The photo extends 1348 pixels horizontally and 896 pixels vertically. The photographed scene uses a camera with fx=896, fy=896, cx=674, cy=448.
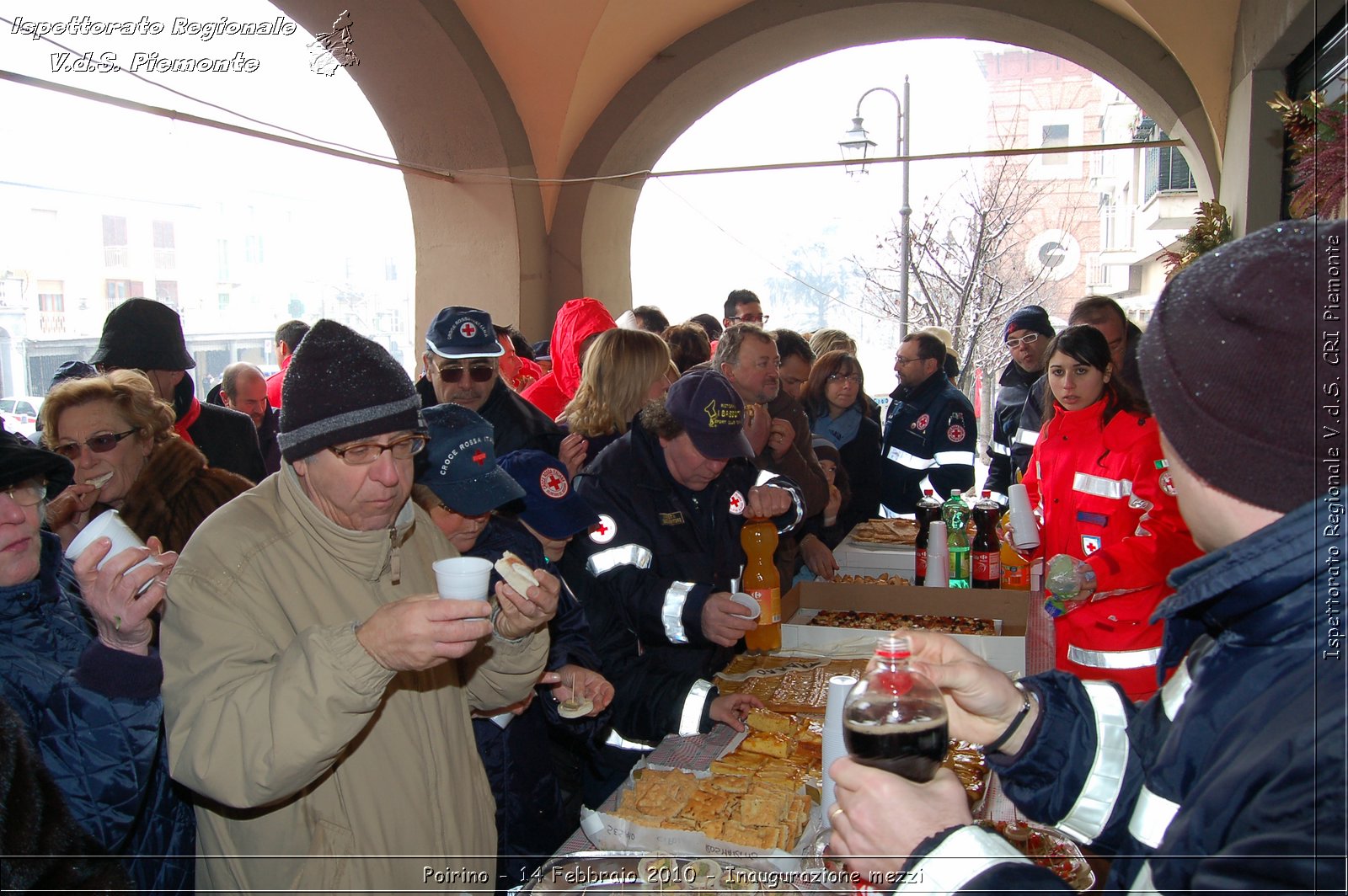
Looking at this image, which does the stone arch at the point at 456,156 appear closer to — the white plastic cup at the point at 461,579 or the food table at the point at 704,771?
the food table at the point at 704,771

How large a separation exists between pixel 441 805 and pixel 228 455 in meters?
2.83

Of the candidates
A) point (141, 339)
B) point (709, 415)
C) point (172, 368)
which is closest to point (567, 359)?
point (172, 368)

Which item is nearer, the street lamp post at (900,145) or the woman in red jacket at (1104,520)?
the woman in red jacket at (1104,520)

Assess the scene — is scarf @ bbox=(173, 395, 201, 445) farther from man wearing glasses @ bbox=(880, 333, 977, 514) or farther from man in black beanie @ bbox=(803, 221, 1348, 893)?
man wearing glasses @ bbox=(880, 333, 977, 514)

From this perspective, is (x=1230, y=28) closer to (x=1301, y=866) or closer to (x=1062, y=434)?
(x=1062, y=434)

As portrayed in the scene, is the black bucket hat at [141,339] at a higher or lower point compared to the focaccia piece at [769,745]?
higher

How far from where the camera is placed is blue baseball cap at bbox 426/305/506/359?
418 cm

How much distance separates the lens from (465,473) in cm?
249

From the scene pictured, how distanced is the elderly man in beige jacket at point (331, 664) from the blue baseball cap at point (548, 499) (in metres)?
0.72

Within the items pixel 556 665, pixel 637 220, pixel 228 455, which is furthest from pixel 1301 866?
pixel 637 220

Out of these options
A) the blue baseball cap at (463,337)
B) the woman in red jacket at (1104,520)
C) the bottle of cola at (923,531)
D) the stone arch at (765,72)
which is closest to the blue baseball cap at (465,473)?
the blue baseball cap at (463,337)

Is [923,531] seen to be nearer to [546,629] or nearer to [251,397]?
[546,629]

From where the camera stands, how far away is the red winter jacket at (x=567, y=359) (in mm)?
5680

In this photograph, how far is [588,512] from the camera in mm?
2863
